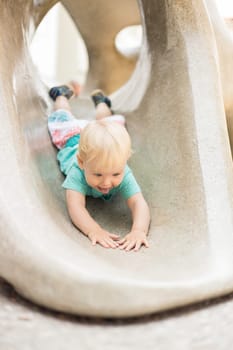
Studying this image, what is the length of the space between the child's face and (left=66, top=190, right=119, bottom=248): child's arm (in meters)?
0.05

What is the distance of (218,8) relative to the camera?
6.41 feet

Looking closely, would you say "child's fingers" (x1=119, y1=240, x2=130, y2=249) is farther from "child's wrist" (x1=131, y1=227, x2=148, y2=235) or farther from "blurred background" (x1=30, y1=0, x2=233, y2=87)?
"blurred background" (x1=30, y1=0, x2=233, y2=87)

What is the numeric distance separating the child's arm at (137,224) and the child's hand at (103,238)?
0.02 meters

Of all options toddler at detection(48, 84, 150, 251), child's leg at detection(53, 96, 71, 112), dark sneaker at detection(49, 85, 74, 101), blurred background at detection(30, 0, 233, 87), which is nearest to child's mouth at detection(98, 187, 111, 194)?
toddler at detection(48, 84, 150, 251)

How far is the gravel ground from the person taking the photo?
0.90 metres

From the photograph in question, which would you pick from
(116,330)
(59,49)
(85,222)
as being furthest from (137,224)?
(59,49)

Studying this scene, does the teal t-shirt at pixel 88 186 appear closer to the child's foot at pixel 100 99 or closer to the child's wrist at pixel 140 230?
the child's wrist at pixel 140 230

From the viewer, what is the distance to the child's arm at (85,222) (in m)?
1.19

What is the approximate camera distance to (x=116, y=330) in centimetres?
96

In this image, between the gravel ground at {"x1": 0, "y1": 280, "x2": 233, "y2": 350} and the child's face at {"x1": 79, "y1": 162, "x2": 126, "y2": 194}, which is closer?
the gravel ground at {"x1": 0, "y1": 280, "x2": 233, "y2": 350}

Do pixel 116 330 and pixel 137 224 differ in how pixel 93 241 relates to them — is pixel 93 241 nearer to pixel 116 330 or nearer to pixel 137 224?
pixel 137 224

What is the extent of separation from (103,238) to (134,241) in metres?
0.07

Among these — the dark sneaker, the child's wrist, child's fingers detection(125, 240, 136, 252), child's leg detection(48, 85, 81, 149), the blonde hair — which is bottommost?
child's fingers detection(125, 240, 136, 252)

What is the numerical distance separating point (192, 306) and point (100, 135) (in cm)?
40
